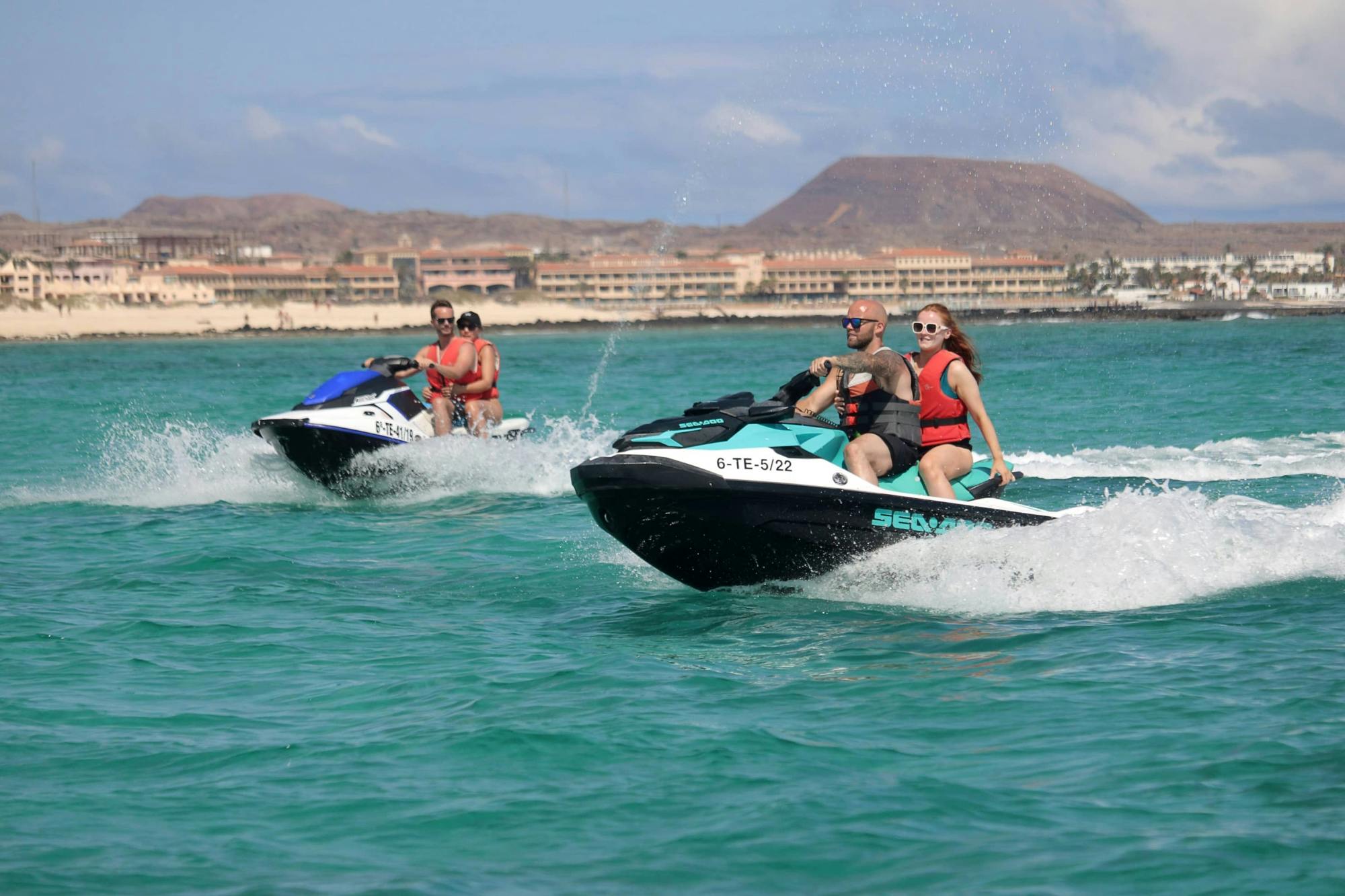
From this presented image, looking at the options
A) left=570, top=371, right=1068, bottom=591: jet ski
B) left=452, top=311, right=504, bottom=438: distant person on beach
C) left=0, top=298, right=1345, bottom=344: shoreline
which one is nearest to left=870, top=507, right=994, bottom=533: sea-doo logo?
left=570, top=371, right=1068, bottom=591: jet ski

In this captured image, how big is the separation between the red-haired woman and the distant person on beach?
6.16 meters

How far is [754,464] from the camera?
826 centimetres

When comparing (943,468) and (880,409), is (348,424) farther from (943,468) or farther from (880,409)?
(943,468)

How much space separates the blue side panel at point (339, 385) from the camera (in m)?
13.7

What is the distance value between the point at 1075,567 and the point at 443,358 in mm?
7170

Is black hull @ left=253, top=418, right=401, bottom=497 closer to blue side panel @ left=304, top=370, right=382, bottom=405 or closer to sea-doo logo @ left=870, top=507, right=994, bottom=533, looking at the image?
blue side panel @ left=304, top=370, right=382, bottom=405

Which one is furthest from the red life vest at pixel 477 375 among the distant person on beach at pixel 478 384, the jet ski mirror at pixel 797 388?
the jet ski mirror at pixel 797 388

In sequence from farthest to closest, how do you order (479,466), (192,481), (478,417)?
(192,481) → (479,466) → (478,417)

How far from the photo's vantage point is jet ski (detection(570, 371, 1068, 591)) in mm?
8250

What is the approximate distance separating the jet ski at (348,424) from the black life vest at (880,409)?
6.16 metres

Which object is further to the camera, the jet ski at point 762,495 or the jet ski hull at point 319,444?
the jet ski hull at point 319,444

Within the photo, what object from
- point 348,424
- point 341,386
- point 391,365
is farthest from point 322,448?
point 391,365

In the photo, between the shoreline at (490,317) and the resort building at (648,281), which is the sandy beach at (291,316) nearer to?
the shoreline at (490,317)

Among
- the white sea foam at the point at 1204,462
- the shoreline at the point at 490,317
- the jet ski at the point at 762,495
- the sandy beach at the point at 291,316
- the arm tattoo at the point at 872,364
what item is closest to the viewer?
the arm tattoo at the point at 872,364
